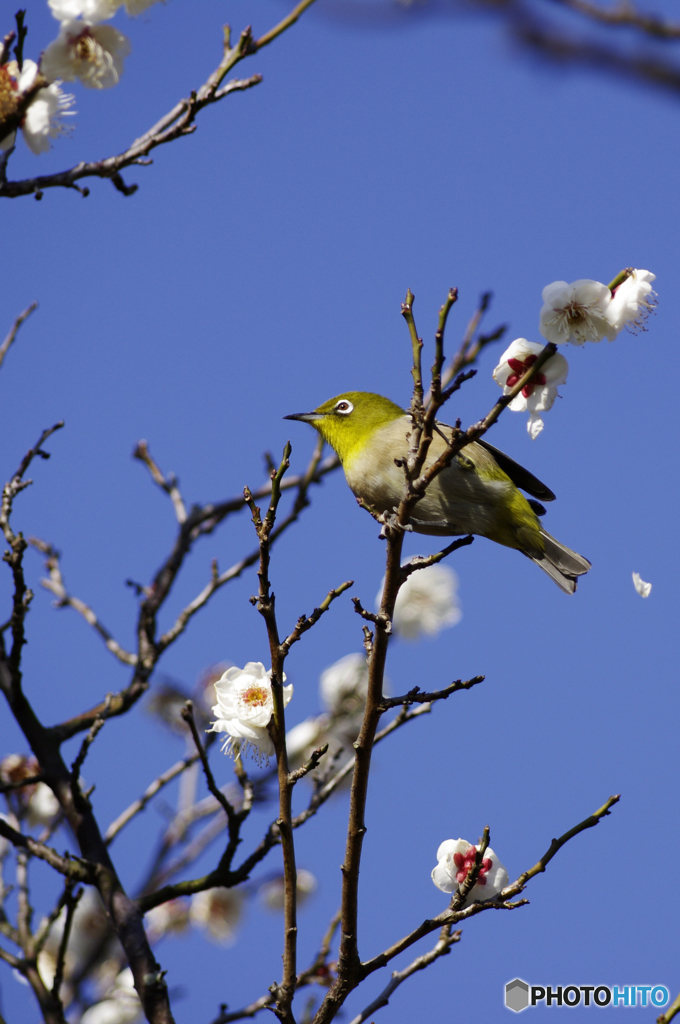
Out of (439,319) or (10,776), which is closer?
(439,319)

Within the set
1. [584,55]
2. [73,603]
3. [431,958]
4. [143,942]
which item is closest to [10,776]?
[73,603]

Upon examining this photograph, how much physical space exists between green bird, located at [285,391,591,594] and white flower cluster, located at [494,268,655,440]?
4.58 feet

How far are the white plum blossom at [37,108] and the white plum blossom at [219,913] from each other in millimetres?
5288

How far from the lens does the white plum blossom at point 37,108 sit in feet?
10.6

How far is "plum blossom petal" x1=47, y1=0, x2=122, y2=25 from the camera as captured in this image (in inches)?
131

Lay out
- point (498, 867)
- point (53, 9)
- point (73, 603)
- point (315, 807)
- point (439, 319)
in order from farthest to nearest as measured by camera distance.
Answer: point (73, 603) → point (315, 807) → point (53, 9) → point (498, 867) → point (439, 319)

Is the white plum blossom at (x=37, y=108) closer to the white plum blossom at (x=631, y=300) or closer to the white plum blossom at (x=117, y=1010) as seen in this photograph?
the white plum blossom at (x=631, y=300)

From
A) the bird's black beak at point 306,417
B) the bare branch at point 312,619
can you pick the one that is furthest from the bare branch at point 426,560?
the bird's black beak at point 306,417

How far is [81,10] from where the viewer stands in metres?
3.34

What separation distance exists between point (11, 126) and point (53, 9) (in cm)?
49

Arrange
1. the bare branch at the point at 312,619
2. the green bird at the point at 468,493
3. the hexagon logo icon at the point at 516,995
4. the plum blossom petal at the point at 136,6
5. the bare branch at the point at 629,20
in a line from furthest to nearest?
the green bird at the point at 468,493, the hexagon logo icon at the point at 516,995, the plum blossom petal at the point at 136,6, the bare branch at the point at 312,619, the bare branch at the point at 629,20

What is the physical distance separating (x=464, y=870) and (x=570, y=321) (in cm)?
187

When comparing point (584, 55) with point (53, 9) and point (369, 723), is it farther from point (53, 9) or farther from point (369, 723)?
point (53, 9)

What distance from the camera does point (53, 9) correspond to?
333 cm
